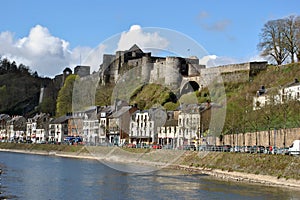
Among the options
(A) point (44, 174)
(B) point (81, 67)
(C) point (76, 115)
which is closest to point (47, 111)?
(B) point (81, 67)

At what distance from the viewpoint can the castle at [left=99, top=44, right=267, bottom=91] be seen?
333ft

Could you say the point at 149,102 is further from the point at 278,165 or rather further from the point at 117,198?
the point at 117,198

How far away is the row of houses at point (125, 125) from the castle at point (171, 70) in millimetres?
14639

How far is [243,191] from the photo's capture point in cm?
4281

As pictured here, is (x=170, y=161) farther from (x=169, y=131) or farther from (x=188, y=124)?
(x=169, y=131)

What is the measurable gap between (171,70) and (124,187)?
7433cm

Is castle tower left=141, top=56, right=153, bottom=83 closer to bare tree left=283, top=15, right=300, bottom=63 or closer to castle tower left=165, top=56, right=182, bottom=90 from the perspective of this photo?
castle tower left=165, top=56, right=182, bottom=90

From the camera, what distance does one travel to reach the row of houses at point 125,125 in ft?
272

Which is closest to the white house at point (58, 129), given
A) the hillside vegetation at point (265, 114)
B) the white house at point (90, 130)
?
the white house at point (90, 130)

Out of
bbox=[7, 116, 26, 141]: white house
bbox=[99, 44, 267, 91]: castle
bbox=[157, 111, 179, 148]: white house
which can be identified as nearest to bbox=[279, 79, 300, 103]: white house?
bbox=[157, 111, 179, 148]: white house

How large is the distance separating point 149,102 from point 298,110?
47.1 metres

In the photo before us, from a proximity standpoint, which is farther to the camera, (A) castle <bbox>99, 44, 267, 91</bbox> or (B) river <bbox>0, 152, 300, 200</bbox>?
(A) castle <bbox>99, 44, 267, 91</bbox>

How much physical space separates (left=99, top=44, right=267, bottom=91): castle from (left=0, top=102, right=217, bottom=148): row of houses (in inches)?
576

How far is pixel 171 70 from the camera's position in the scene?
118375 mm
